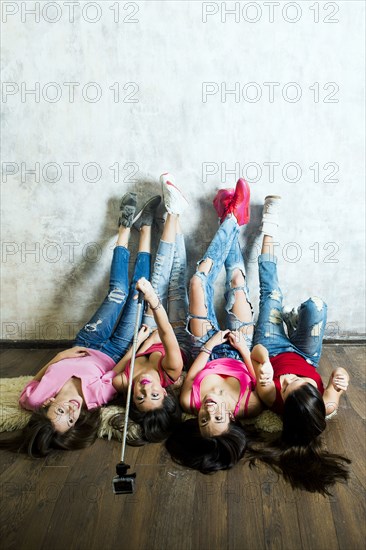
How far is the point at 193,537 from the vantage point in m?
1.48

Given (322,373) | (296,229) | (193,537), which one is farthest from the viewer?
(296,229)

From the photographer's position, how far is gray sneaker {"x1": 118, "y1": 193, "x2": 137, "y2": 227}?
103 inches

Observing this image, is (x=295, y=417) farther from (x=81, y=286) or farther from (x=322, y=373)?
(x=81, y=286)

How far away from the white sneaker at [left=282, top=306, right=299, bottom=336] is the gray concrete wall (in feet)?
0.81

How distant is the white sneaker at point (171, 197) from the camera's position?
2.53m

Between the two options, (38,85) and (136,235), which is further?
(136,235)

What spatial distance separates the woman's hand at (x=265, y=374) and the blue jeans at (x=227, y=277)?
0.69 feet

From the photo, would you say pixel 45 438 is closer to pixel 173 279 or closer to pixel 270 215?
pixel 173 279

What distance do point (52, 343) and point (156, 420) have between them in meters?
1.06

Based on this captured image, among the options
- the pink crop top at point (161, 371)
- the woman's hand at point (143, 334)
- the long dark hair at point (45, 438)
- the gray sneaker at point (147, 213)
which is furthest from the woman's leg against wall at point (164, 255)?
→ the long dark hair at point (45, 438)

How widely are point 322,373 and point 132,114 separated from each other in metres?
1.55

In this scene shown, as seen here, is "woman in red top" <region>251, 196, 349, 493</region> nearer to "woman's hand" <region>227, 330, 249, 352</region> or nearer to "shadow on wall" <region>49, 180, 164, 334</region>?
"woman's hand" <region>227, 330, 249, 352</region>

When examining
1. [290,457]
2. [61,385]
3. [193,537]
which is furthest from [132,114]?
[193,537]

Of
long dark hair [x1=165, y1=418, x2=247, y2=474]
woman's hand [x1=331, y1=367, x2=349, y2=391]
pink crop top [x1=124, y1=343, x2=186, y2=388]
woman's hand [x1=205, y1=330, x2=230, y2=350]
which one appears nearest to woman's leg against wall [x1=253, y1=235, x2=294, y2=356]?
woman's hand [x1=205, y1=330, x2=230, y2=350]
